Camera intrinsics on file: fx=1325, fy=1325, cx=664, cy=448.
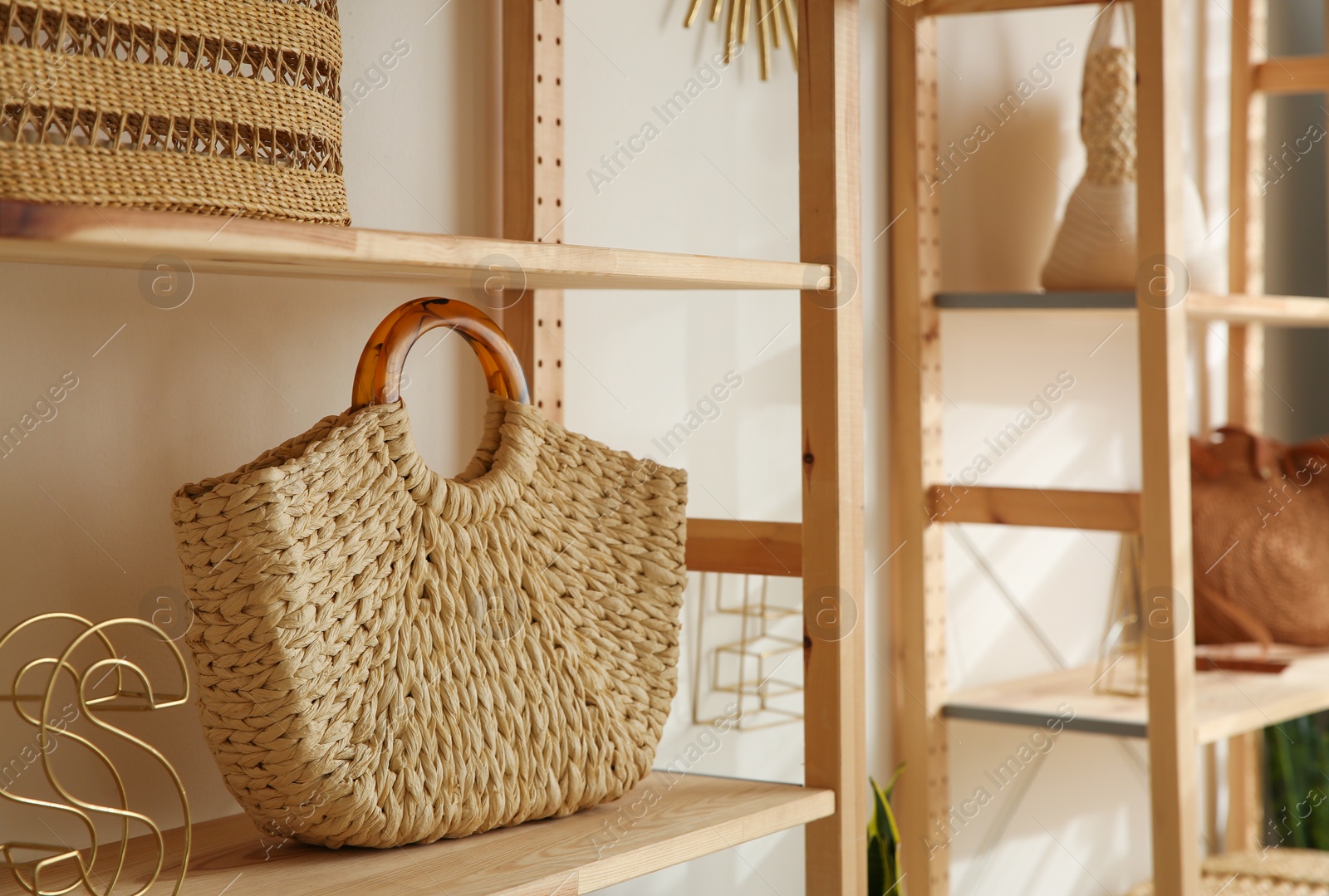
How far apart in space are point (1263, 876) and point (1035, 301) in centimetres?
87

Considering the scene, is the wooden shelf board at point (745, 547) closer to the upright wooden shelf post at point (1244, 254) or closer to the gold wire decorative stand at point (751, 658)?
the gold wire decorative stand at point (751, 658)

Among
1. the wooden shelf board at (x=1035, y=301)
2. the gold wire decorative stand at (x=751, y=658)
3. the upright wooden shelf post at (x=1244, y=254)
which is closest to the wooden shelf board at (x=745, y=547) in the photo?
the gold wire decorative stand at (x=751, y=658)

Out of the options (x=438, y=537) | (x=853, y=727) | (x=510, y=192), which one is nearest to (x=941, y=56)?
(x=510, y=192)

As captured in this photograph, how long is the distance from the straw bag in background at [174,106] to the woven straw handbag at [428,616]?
0.15 metres

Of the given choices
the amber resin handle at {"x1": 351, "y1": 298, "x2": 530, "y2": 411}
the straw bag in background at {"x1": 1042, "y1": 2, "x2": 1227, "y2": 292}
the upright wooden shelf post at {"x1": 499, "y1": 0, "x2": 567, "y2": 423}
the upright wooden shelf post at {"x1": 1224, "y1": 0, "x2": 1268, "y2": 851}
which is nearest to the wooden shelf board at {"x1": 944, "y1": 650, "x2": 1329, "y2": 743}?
the upright wooden shelf post at {"x1": 1224, "y1": 0, "x2": 1268, "y2": 851}

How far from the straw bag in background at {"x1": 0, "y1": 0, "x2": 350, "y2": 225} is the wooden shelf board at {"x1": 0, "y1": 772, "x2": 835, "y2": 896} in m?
0.39

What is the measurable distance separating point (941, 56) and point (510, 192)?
768mm

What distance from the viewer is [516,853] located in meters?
0.85

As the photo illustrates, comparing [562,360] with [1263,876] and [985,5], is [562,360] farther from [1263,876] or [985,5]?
[1263,876]

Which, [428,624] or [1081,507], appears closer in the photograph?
[428,624]

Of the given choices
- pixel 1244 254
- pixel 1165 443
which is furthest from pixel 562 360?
pixel 1244 254

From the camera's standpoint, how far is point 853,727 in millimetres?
1056

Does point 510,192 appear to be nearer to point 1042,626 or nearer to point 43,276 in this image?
point 43,276

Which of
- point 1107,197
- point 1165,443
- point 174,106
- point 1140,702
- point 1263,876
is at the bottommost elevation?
point 1263,876
